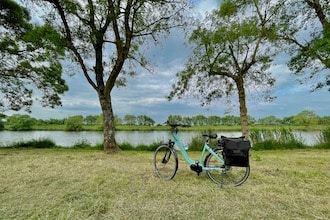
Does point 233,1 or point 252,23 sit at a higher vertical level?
point 233,1

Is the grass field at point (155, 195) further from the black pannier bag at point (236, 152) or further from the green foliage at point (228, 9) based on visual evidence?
the green foliage at point (228, 9)

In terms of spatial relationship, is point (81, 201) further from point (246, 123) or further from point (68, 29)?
point (246, 123)

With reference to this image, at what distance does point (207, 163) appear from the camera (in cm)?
374

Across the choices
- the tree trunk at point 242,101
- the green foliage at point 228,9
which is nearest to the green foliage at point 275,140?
the tree trunk at point 242,101

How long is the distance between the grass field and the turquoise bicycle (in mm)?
→ 163

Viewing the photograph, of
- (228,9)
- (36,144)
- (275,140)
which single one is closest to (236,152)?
(228,9)

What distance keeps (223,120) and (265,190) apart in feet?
51.3

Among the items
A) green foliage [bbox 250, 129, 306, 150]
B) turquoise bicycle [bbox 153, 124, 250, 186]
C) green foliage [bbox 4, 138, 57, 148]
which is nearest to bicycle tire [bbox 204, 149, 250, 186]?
turquoise bicycle [bbox 153, 124, 250, 186]

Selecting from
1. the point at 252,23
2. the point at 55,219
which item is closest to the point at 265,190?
the point at 55,219

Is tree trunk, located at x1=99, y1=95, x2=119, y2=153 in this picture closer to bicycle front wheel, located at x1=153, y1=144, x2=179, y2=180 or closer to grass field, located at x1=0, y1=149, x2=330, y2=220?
grass field, located at x1=0, y1=149, x2=330, y2=220

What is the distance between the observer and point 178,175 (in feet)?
13.8

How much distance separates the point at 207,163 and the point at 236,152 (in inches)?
23.7

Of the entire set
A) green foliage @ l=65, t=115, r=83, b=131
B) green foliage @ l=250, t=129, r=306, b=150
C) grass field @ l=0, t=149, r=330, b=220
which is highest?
green foliage @ l=65, t=115, r=83, b=131

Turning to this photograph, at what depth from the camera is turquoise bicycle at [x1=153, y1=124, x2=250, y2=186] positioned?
→ 3516 mm
